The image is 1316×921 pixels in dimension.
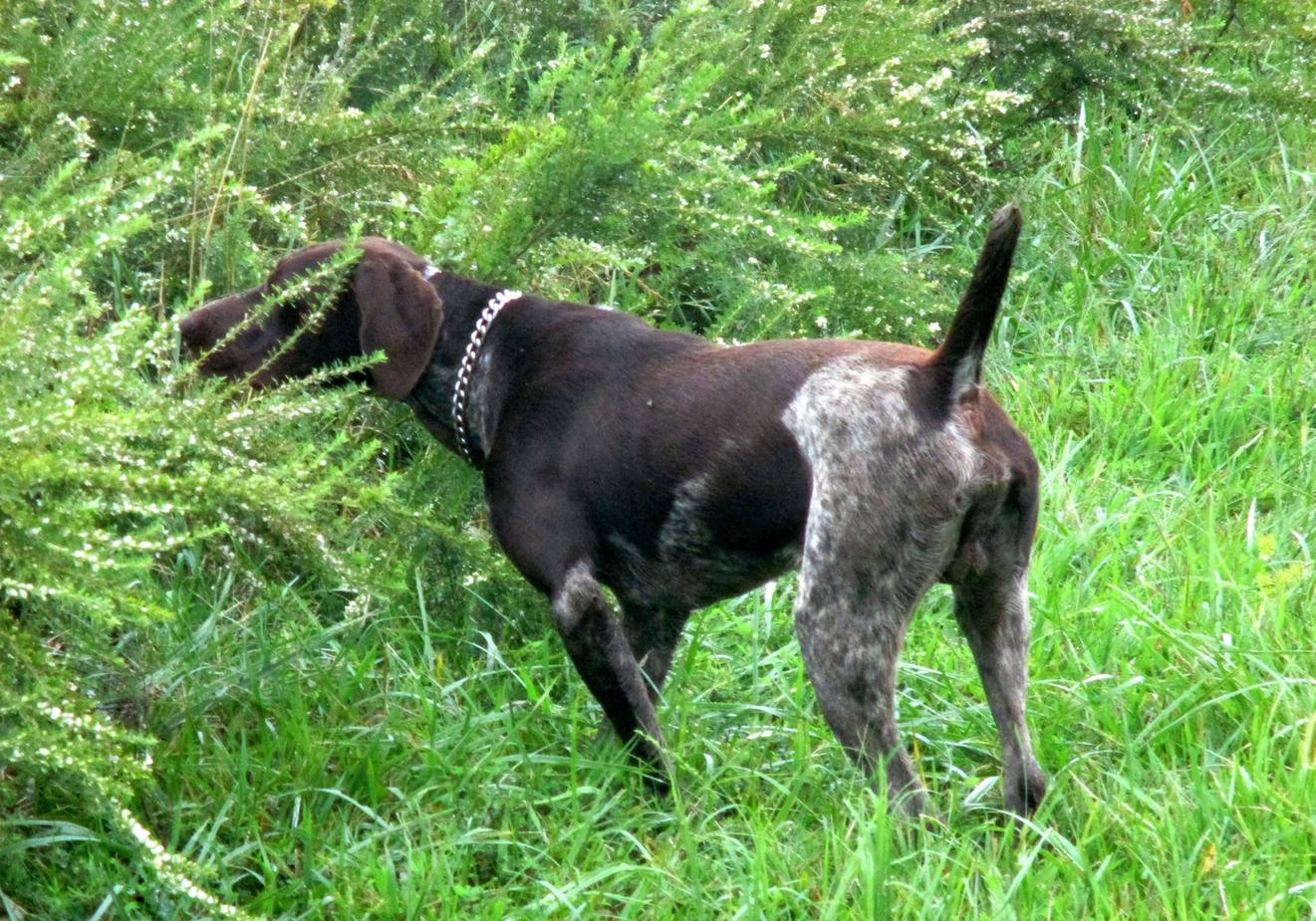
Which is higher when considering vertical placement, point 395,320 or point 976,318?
point 976,318

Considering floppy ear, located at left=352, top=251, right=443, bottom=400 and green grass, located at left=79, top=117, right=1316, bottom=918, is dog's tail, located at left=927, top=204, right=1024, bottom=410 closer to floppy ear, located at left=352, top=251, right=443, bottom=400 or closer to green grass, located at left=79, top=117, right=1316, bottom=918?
green grass, located at left=79, top=117, right=1316, bottom=918

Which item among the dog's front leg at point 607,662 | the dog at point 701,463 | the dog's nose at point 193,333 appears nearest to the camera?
the dog at point 701,463

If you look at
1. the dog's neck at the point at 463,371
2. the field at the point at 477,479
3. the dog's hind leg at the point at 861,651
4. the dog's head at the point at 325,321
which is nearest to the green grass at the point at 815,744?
the field at the point at 477,479

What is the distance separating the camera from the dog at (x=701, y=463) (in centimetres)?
327

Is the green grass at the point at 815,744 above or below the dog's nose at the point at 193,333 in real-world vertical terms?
below

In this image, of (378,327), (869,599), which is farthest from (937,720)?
(378,327)

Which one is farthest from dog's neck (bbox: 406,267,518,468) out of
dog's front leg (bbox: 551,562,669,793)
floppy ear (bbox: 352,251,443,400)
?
dog's front leg (bbox: 551,562,669,793)

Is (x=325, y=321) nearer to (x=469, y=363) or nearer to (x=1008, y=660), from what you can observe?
(x=469, y=363)

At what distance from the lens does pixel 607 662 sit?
3.58 meters

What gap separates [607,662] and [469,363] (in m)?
0.85

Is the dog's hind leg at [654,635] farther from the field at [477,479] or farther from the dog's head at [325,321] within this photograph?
the dog's head at [325,321]

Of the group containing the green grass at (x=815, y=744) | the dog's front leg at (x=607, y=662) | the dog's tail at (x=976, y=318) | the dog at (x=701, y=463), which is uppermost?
the dog's tail at (x=976, y=318)

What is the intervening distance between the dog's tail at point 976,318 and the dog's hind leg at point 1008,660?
42 cm

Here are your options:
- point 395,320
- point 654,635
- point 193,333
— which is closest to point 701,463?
point 654,635
